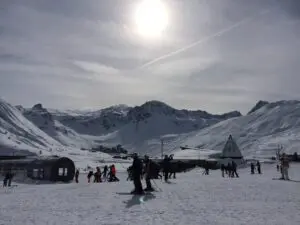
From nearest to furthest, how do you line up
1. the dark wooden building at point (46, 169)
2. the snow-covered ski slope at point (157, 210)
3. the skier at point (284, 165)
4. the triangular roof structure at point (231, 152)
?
1. the snow-covered ski slope at point (157, 210)
2. the skier at point (284, 165)
3. the dark wooden building at point (46, 169)
4. the triangular roof structure at point (231, 152)

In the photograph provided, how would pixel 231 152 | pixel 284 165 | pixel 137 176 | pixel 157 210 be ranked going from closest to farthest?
pixel 157 210
pixel 137 176
pixel 284 165
pixel 231 152

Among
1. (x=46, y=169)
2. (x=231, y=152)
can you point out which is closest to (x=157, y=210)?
(x=46, y=169)

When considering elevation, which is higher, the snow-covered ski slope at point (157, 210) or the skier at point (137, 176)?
the skier at point (137, 176)

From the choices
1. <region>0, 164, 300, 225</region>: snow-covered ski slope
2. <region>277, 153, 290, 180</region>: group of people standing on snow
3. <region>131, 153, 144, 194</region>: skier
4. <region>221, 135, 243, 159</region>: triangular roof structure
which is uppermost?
<region>221, 135, 243, 159</region>: triangular roof structure

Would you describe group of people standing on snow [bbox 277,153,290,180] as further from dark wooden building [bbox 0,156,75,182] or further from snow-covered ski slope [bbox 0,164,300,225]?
dark wooden building [bbox 0,156,75,182]

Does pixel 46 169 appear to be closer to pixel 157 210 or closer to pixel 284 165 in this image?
pixel 284 165

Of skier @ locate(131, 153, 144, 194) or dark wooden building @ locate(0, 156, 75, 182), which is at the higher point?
dark wooden building @ locate(0, 156, 75, 182)

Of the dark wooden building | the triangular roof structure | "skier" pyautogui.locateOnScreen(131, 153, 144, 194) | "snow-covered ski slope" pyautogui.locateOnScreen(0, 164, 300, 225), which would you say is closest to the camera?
"snow-covered ski slope" pyautogui.locateOnScreen(0, 164, 300, 225)

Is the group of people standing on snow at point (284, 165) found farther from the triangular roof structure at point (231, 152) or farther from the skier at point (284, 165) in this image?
the triangular roof structure at point (231, 152)

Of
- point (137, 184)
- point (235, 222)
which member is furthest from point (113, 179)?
point (235, 222)

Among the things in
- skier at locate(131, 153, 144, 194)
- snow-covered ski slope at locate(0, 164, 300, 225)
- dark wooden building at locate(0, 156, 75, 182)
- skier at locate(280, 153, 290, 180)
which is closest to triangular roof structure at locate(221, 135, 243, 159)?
Result: dark wooden building at locate(0, 156, 75, 182)

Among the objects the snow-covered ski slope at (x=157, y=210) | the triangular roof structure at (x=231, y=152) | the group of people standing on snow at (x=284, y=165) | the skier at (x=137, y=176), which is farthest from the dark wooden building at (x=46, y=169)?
the triangular roof structure at (x=231, y=152)

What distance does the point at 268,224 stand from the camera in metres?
12.3

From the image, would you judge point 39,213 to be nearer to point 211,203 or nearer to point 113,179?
point 211,203
